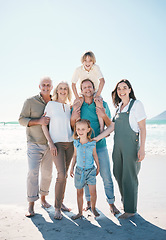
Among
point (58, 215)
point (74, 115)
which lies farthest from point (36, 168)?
point (74, 115)

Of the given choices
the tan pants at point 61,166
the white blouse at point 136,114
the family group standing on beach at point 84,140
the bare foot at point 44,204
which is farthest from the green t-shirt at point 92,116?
the bare foot at point 44,204

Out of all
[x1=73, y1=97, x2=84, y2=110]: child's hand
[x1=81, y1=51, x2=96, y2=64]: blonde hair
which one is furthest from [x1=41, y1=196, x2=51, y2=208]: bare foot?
[x1=81, y1=51, x2=96, y2=64]: blonde hair

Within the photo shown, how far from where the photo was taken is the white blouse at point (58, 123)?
3.13 meters

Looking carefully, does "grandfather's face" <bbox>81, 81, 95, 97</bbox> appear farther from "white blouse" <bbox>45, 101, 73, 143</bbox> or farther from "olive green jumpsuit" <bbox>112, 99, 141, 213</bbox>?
"olive green jumpsuit" <bbox>112, 99, 141, 213</bbox>

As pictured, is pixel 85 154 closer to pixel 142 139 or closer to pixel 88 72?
pixel 142 139

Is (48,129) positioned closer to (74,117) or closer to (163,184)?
(74,117)

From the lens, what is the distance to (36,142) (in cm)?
336

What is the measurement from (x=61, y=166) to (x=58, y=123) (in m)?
0.63

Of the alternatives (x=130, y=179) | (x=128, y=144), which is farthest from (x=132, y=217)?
(x=128, y=144)

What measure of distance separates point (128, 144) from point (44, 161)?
1.43 metres

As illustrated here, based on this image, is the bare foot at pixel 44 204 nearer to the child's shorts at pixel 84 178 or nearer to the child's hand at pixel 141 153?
the child's shorts at pixel 84 178

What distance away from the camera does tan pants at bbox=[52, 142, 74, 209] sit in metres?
2.99

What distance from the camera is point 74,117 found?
3152mm

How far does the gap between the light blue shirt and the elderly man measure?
0.64m
